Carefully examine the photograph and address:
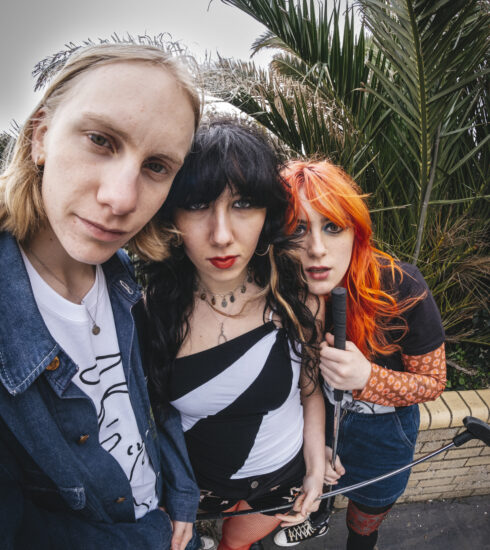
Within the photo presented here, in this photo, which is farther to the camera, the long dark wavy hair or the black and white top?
the black and white top

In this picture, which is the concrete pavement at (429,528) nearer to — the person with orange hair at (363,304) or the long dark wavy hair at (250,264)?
the person with orange hair at (363,304)

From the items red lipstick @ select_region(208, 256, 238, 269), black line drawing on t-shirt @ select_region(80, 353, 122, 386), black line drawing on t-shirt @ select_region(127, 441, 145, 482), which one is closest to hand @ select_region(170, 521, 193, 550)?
black line drawing on t-shirt @ select_region(127, 441, 145, 482)

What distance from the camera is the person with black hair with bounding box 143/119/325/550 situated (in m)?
1.18

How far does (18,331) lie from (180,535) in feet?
3.38

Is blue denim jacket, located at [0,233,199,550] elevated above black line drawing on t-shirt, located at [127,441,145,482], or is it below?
above

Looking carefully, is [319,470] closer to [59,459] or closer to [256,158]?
[59,459]

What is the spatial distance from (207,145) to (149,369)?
84cm

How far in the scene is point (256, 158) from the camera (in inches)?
47.9

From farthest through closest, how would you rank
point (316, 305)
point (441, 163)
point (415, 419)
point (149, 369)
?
point (441, 163) < point (415, 419) < point (316, 305) < point (149, 369)

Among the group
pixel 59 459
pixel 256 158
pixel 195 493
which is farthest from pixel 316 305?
pixel 59 459

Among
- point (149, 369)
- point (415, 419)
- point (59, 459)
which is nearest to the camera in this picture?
point (59, 459)

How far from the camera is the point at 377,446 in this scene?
1.75 m

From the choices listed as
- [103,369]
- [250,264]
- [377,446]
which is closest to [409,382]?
[377,446]

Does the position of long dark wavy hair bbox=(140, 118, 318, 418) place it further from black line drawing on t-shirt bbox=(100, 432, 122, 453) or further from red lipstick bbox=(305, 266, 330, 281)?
black line drawing on t-shirt bbox=(100, 432, 122, 453)
